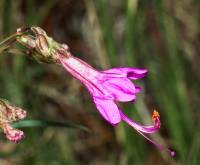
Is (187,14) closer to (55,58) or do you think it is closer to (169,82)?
(169,82)

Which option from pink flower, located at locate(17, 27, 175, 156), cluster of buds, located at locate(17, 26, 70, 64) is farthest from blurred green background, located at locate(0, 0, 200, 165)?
cluster of buds, located at locate(17, 26, 70, 64)

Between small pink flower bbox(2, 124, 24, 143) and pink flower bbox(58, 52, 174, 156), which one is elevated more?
pink flower bbox(58, 52, 174, 156)

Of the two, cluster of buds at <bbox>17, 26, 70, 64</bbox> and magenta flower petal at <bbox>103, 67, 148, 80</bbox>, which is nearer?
magenta flower petal at <bbox>103, 67, 148, 80</bbox>

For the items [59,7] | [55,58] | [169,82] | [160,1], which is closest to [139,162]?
[169,82]

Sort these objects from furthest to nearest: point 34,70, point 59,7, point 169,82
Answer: point 59,7 → point 34,70 → point 169,82

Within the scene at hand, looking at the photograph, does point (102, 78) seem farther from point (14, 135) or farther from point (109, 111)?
point (14, 135)

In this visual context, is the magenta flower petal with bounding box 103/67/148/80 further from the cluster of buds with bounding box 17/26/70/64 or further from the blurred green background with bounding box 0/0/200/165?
the blurred green background with bounding box 0/0/200/165
